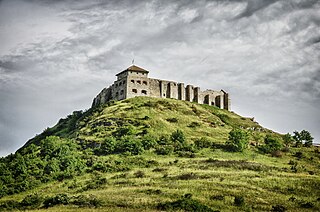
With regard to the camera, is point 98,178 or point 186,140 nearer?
point 98,178

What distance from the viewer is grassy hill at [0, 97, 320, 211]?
4038cm

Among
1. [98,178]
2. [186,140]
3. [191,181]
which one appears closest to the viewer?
[191,181]

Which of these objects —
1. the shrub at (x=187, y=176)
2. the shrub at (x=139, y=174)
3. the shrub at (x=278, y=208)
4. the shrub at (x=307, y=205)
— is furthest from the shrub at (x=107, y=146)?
the shrub at (x=307, y=205)

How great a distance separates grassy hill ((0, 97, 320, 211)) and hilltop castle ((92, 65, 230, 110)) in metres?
4.17

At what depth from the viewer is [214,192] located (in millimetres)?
43031

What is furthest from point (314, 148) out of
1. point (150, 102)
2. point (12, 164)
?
point (12, 164)

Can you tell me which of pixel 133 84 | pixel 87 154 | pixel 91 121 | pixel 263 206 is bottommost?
pixel 263 206

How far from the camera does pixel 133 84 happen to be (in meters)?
105

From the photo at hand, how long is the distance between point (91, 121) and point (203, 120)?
2793 centimetres

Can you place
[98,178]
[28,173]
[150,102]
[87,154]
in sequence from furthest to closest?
1. [150,102]
2. [87,154]
3. [28,173]
4. [98,178]

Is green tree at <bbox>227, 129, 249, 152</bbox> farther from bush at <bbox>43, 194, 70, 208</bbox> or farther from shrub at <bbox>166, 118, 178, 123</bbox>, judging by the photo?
bush at <bbox>43, 194, 70, 208</bbox>

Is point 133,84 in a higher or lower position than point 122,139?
higher

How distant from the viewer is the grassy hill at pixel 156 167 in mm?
40375

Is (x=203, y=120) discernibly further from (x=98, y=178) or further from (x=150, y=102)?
(x=98, y=178)
